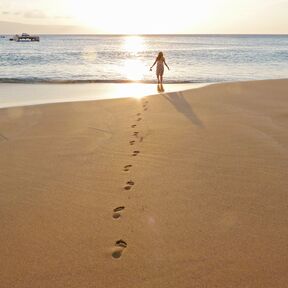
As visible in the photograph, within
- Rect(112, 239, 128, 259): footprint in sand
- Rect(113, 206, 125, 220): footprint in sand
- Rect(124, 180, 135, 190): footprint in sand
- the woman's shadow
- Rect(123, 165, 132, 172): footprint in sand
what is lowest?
the woman's shadow

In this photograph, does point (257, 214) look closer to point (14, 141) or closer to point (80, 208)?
point (80, 208)

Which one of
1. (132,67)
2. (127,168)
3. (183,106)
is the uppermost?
(127,168)

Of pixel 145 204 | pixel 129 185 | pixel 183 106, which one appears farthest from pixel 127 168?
pixel 183 106

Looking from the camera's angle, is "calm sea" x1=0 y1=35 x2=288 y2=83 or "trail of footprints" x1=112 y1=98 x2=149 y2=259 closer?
"trail of footprints" x1=112 y1=98 x2=149 y2=259

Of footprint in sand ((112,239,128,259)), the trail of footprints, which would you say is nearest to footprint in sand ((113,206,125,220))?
the trail of footprints

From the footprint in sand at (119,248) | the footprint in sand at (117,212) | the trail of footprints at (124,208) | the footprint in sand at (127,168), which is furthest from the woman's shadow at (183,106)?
the footprint in sand at (119,248)

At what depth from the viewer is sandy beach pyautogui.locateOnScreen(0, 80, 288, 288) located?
9.10ft

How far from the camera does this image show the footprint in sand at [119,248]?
297cm

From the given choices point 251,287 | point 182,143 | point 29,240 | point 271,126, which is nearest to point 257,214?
point 251,287

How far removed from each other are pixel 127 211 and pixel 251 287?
56.3 inches

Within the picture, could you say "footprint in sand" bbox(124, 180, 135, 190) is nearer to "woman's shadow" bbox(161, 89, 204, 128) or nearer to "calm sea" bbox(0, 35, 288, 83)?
"woman's shadow" bbox(161, 89, 204, 128)

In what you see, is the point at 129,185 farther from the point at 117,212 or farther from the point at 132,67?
the point at 132,67

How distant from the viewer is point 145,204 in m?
3.81

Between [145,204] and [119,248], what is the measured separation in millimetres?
800
